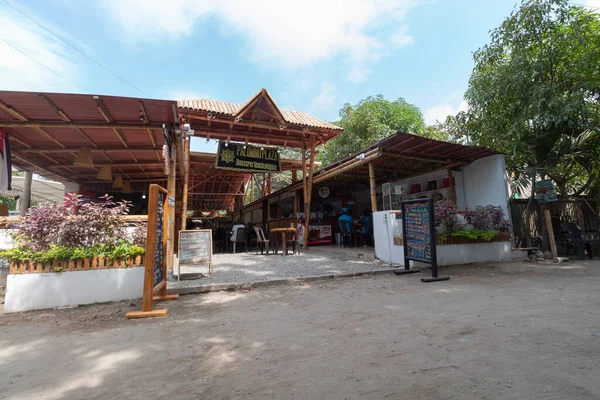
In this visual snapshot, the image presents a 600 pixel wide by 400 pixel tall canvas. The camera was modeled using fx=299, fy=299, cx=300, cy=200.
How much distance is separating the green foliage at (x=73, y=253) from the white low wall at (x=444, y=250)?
5.35 meters

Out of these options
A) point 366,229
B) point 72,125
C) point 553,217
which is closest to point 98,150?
point 72,125

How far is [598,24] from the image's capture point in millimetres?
8336

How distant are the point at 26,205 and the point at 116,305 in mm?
7085

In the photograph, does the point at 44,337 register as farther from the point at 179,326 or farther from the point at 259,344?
the point at 259,344

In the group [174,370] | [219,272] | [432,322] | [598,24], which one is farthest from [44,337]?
[598,24]

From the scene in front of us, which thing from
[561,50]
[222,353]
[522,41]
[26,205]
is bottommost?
[222,353]

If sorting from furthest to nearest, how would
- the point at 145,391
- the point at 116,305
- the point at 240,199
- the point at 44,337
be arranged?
the point at 240,199 → the point at 116,305 → the point at 44,337 → the point at 145,391

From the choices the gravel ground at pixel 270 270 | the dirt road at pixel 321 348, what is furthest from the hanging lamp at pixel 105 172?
the dirt road at pixel 321 348

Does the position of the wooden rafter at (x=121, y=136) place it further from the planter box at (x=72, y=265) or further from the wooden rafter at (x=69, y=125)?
the planter box at (x=72, y=265)

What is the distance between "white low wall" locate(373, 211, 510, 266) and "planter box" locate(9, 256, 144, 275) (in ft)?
17.5

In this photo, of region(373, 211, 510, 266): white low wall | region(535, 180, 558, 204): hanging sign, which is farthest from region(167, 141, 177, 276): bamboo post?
region(535, 180, 558, 204): hanging sign

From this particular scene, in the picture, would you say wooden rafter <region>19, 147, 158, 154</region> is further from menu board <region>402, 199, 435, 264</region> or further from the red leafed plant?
menu board <region>402, 199, 435, 264</region>

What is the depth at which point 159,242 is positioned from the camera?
4.36m

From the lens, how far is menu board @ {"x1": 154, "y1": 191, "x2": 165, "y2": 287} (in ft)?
13.7
